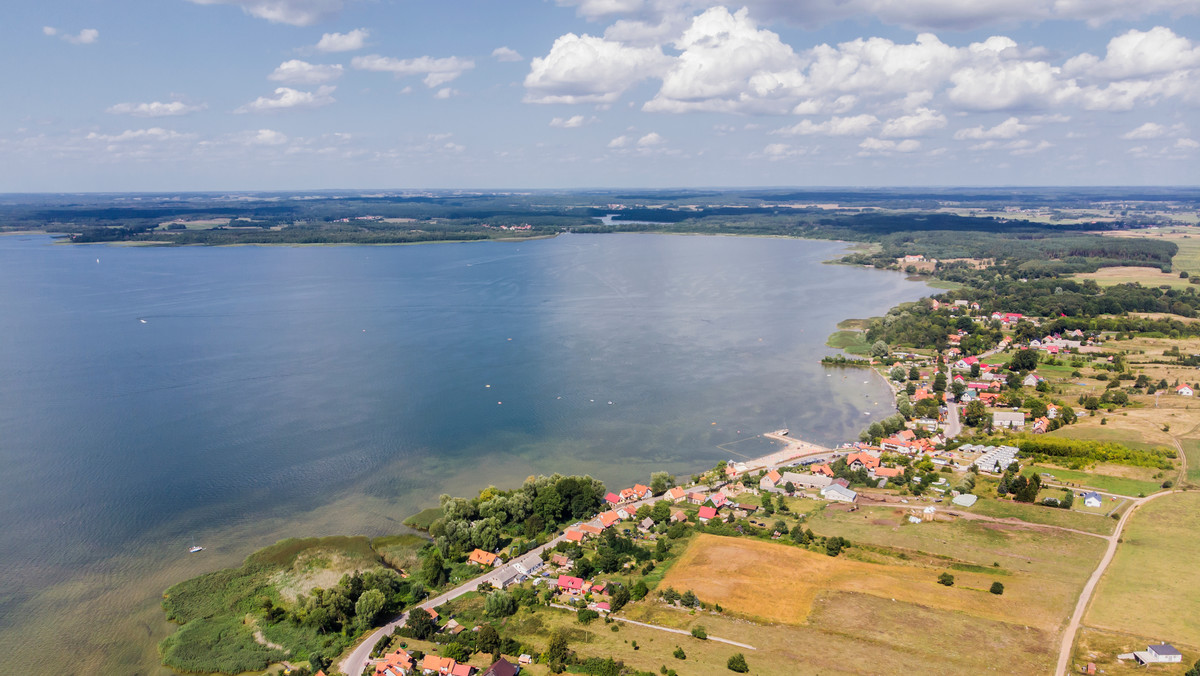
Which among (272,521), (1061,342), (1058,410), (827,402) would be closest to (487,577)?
(272,521)

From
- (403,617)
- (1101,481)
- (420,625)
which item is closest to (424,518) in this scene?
(403,617)

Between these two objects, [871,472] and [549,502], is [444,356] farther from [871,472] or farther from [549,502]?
[871,472]

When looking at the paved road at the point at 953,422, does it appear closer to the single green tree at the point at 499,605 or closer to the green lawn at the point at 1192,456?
the green lawn at the point at 1192,456

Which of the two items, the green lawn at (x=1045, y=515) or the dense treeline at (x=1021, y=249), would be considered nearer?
the green lawn at (x=1045, y=515)

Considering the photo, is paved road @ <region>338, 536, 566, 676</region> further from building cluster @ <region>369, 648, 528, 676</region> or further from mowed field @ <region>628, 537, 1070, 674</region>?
mowed field @ <region>628, 537, 1070, 674</region>

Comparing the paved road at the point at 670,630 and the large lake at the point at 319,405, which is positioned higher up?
the large lake at the point at 319,405

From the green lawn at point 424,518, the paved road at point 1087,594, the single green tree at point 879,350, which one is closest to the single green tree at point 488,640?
the green lawn at point 424,518

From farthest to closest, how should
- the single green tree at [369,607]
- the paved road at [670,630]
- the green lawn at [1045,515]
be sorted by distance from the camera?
the green lawn at [1045,515]
the single green tree at [369,607]
the paved road at [670,630]
